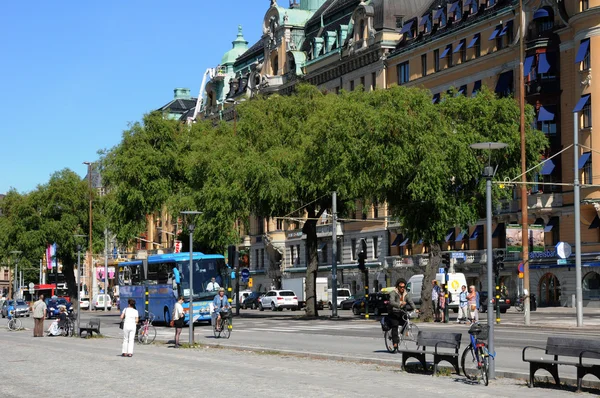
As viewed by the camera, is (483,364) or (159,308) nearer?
(483,364)

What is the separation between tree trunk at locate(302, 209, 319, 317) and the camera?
189ft

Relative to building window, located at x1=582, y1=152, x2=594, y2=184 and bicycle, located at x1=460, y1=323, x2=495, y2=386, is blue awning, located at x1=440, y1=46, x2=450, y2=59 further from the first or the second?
bicycle, located at x1=460, y1=323, x2=495, y2=386

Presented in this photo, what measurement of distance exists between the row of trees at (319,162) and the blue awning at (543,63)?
16.4 metres

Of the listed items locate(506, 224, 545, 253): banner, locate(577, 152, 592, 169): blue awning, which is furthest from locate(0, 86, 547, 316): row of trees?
locate(577, 152, 592, 169): blue awning

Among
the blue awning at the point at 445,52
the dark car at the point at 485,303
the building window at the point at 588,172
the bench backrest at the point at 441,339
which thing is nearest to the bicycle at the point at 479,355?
the bench backrest at the point at 441,339

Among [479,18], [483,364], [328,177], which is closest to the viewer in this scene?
[483,364]

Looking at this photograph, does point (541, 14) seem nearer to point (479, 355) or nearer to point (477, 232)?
point (477, 232)

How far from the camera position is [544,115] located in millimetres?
68750

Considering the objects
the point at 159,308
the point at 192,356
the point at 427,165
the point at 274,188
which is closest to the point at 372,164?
the point at 427,165

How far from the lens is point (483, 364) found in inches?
815

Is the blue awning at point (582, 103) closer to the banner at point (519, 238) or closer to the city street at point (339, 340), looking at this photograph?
the city street at point (339, 340)

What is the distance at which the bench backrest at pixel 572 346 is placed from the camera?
19.5 meters

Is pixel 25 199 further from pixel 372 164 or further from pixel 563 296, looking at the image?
pixel 372 164

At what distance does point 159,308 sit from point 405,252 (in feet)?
122
